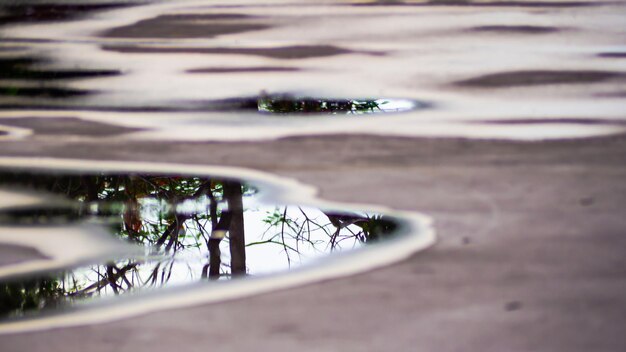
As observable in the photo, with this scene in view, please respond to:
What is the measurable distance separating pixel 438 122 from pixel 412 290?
0.53m

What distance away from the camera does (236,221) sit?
3.37ft

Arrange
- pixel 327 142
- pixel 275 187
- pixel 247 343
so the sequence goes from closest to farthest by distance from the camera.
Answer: pixel 247 343, pixel 275 187, pixel 327 142

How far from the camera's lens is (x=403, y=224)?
3.00 feet

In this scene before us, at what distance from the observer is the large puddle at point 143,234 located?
0.84 meters

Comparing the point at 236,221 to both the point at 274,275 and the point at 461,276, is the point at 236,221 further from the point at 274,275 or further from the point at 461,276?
the point at 461,276

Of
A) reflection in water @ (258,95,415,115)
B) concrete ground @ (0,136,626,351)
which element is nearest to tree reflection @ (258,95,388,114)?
reflection in water @ (258,95,415,115)

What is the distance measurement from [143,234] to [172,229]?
0.18 ft

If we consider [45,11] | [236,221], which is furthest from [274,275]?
[45,11]

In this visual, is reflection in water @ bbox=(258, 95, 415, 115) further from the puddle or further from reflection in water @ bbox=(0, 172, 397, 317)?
the puddle

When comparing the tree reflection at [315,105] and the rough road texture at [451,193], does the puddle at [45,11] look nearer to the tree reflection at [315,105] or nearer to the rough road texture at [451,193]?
the rough road texture at [451,193]

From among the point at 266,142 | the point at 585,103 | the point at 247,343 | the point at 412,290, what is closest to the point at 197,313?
the point at 247,343

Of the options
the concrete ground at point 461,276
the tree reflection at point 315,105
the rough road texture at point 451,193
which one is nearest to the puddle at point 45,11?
the rough road texture at point 451,193

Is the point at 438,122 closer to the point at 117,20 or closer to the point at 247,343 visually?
the point at 247,343

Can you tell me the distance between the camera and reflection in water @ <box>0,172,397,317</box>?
2.76 feet
